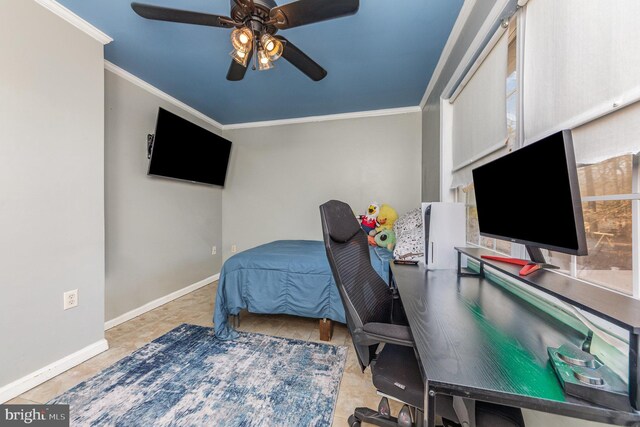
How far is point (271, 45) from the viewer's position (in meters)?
1.49

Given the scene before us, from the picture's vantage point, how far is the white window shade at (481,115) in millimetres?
1397

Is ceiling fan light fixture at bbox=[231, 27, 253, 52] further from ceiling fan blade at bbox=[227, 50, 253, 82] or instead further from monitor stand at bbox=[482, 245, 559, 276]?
monitor stand at bbox=[482, 245, 559, 276]

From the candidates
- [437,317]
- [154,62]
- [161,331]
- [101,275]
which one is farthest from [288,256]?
[154,62]

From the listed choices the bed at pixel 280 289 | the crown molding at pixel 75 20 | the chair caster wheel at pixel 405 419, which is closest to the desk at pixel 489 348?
the chair caster wheel at pixel 405 419

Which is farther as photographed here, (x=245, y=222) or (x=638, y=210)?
(x=245, y=222)

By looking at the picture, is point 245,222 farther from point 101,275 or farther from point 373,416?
point 373,416

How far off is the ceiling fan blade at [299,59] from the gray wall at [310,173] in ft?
5.80

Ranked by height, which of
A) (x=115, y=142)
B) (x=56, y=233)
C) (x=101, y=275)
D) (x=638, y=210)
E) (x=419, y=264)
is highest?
(x=115, y=142)

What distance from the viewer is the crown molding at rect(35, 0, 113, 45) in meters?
1.65

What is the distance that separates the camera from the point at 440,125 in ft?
7.65

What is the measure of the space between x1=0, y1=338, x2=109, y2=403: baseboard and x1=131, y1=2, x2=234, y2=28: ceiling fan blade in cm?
227

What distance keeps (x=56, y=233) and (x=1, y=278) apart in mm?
354

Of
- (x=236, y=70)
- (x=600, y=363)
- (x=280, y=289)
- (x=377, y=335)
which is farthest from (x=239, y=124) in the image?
(x=600, y=363)

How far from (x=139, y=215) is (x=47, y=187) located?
1044mm
